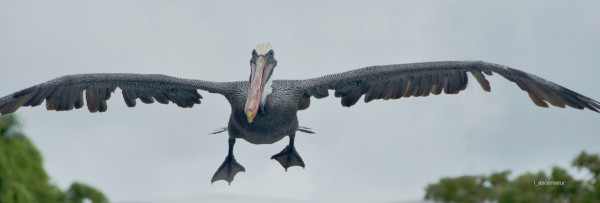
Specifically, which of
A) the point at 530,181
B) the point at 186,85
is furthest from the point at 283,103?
the point at 530,181

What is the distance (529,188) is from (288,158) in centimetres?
1619

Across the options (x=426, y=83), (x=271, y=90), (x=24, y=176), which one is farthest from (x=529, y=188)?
(x=24, y=176)

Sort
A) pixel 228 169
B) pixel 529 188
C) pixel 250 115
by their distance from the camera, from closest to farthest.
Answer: pixel 250 115 → pixel 228 169 → pixel 529 188

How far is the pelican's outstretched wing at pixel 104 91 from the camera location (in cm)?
1714

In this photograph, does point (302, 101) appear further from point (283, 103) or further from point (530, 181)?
point (530, 181)

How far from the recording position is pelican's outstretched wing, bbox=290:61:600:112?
17.0m

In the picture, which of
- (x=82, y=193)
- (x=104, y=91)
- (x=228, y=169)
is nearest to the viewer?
(x=104, y=91)

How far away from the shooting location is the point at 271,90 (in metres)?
16.5

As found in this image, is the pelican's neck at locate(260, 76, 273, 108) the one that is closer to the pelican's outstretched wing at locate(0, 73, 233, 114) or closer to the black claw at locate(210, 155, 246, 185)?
the pelican's outstretched wing at locate(0, 73, 233, 114)

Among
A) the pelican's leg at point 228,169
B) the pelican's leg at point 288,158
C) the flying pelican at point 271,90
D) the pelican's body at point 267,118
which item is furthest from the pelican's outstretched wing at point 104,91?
the pelican's leg at point 288,158

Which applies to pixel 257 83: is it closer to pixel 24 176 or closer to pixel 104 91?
pixel 104 91

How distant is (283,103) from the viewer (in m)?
16.3

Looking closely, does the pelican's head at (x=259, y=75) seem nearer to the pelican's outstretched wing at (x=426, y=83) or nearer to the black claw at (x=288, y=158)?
the pelican's outstretched wing at (x=426, y=83)

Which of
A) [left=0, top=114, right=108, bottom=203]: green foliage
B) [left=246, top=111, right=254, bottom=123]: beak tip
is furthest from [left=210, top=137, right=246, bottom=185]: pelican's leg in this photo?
[left=0, top=114, right=108, bottom=203]: green foliage
